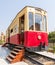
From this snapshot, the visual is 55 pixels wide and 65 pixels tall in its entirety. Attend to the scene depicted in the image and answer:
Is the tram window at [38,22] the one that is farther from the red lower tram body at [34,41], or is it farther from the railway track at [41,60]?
the railway track at [41,60]

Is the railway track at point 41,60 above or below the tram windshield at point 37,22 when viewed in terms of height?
Result: below

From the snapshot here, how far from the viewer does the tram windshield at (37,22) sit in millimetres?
10352

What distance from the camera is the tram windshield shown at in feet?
34.0

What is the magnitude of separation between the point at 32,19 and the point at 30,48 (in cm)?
192

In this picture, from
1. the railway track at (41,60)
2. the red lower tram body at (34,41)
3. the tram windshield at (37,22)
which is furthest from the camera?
the tram windshield at (37,22)

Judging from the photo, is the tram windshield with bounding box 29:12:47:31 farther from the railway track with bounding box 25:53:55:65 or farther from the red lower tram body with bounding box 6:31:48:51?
the railway track with bounding box 25:53:55:65

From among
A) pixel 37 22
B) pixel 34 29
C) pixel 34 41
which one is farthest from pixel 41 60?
pixel 37 22

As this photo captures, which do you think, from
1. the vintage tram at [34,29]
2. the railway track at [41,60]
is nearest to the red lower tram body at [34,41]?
the vintage tram at [34,29]

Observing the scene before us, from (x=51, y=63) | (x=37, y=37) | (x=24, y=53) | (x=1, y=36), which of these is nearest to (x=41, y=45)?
(x=37, y=37)

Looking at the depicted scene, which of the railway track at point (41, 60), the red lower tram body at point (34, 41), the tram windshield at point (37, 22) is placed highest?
the tram windshield at point (37, 22)

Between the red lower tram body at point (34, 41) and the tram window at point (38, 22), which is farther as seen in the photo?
the tram window at point (38, 22)

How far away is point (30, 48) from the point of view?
9945mm

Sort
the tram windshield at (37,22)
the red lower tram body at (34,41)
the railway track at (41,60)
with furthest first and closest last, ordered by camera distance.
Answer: the tram windshield at (37,22) → the red lower tram body at (34,41) → the railway track at (41,60)

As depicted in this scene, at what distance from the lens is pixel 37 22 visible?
10648 millimetres
